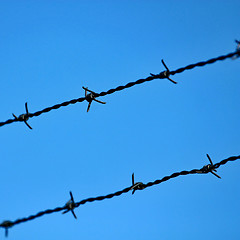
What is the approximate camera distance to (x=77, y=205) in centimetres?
423

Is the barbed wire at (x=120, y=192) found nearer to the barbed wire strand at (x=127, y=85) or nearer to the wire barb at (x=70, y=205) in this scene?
the wire barb at (x=70, y=205)

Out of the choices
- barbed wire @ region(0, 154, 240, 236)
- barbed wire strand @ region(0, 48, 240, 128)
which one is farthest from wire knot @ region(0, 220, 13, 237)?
barbed wire strand @ region(0, 48, 240, 128)

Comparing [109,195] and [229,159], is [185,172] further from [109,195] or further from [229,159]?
[109,195]

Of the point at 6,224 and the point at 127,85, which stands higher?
the point at 127,85

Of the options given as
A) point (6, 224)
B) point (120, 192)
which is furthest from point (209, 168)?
point (6, 224)

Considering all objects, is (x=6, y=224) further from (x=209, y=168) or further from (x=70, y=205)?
(x=209, y=168)

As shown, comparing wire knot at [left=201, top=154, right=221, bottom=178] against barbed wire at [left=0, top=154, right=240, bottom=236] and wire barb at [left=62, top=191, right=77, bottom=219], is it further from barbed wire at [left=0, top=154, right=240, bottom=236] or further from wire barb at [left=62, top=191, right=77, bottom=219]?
wire barb at [left=62, top=191, right=77, bottom=219]

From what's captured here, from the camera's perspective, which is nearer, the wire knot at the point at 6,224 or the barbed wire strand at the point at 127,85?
the barbed wire strand at the point at 127,85

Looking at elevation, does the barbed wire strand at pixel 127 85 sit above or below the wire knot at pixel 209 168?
above

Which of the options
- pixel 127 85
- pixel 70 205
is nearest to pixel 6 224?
pixel 70 205

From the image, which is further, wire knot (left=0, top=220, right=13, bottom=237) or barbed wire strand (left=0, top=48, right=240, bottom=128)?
wire knot (left=0, top=220, right=13, bottom=237)

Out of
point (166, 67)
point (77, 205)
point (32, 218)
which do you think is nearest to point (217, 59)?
point (166, 67)

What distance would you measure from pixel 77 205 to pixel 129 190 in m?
0.45

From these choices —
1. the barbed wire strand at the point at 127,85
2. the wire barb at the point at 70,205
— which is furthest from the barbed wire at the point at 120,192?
the barbed wire strand at the point at 127,85
